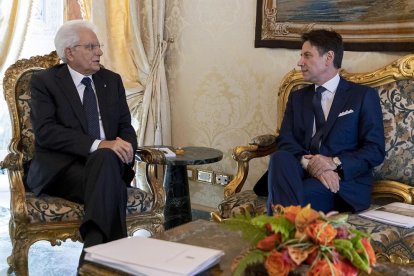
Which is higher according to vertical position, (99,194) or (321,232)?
(321,232)

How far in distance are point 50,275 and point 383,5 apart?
2.33 m

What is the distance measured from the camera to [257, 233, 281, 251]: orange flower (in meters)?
1.50

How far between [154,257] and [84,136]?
123 cm

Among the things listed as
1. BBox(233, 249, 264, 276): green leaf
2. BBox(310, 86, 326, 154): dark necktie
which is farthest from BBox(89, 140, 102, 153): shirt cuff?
BBox(233, 249, 264, 276): green leaf

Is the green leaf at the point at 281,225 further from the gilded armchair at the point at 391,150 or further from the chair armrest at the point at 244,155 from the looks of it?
the chair armrest at the point at 244,155

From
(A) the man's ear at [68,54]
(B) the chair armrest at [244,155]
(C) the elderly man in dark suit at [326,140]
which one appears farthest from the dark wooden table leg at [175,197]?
(A) the man's ear at [68,54]

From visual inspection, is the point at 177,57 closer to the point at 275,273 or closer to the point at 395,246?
the point at 395,246

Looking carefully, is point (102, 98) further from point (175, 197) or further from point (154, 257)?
point (154, 257)

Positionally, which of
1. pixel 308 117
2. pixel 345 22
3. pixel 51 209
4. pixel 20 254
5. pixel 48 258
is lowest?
pixel 48 258

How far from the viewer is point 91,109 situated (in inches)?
114

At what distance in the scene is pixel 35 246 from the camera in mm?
3309

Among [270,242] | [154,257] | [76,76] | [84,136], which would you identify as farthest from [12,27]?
[270,242]

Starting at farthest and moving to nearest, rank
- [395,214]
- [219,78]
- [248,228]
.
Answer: [219,78] < [395,214] < [248,228]

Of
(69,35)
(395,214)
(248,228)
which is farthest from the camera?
(69,35)
